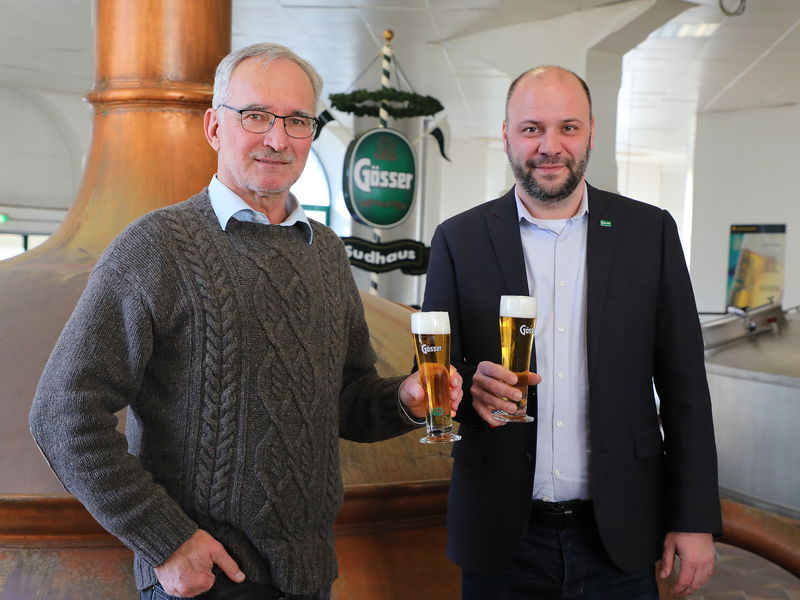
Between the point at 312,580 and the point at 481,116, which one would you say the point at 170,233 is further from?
the point at 481,116

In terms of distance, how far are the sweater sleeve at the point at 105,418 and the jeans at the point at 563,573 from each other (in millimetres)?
671

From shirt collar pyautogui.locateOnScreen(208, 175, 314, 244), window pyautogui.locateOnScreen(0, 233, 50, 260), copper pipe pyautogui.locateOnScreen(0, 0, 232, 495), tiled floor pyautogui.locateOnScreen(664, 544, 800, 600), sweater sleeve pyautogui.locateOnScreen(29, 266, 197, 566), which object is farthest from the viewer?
window pyautogui.locateOnScreen(0, 233, 50, 260)

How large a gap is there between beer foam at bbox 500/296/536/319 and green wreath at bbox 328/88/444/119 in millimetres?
4132

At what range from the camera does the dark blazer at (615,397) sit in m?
1.55

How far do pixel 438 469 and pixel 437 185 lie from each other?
1609cm

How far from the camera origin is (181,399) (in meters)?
1.23

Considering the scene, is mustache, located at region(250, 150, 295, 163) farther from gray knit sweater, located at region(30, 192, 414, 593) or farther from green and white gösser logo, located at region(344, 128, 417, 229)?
green and white gösser logo, located at region(344, 128, 417, 229)

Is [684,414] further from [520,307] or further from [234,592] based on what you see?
[234,592]

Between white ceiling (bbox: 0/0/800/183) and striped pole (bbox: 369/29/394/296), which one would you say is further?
white ceiling (bbox: 0/0/800/183)

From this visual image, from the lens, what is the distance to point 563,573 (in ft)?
5.10

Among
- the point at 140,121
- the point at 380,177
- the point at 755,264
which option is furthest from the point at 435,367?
the point at 755,264

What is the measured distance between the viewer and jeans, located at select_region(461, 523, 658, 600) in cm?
156

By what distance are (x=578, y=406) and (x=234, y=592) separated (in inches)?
27.9

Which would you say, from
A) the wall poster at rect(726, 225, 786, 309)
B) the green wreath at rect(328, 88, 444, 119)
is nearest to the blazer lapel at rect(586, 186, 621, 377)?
the green wreath at rect(328, 88, 444, 119)
